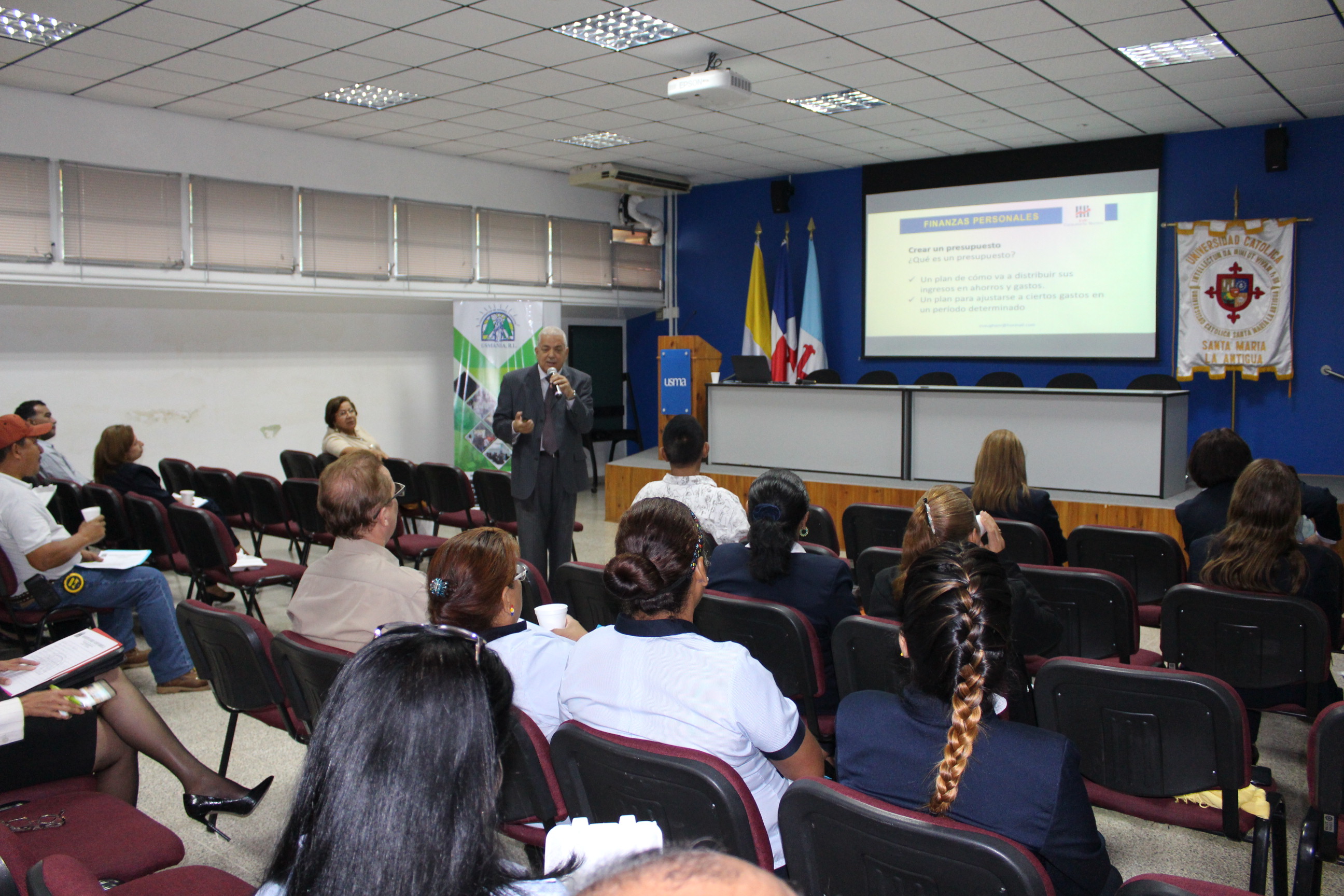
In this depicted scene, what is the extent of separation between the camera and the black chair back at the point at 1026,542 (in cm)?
377

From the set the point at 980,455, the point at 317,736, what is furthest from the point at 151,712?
the point at 980,455

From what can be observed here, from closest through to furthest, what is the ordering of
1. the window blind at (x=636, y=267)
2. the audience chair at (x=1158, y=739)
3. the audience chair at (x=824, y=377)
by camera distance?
the audience chair at (x=1158, y=739) → the audience chair at (x=824, y=377) → the window blind at (x=636, y=267)

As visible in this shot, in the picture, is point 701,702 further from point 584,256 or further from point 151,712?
point 584,256

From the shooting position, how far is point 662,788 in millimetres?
1652

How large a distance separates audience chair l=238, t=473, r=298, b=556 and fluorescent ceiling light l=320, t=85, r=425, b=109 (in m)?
2.82

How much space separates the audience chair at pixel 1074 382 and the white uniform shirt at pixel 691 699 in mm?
6535

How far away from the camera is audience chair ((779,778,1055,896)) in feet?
4.10

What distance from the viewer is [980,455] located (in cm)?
408

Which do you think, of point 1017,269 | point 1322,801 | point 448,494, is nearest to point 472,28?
point 448,494

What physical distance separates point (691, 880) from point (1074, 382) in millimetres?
7945

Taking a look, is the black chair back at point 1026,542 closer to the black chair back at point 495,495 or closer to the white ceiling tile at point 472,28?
the black chair back at point 495,495

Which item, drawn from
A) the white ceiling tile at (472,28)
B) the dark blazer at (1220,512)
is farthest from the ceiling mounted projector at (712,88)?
the dark blazer at (1220,512)

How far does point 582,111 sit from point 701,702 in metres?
6.31

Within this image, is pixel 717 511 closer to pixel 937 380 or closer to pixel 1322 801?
pixel 1322 801
